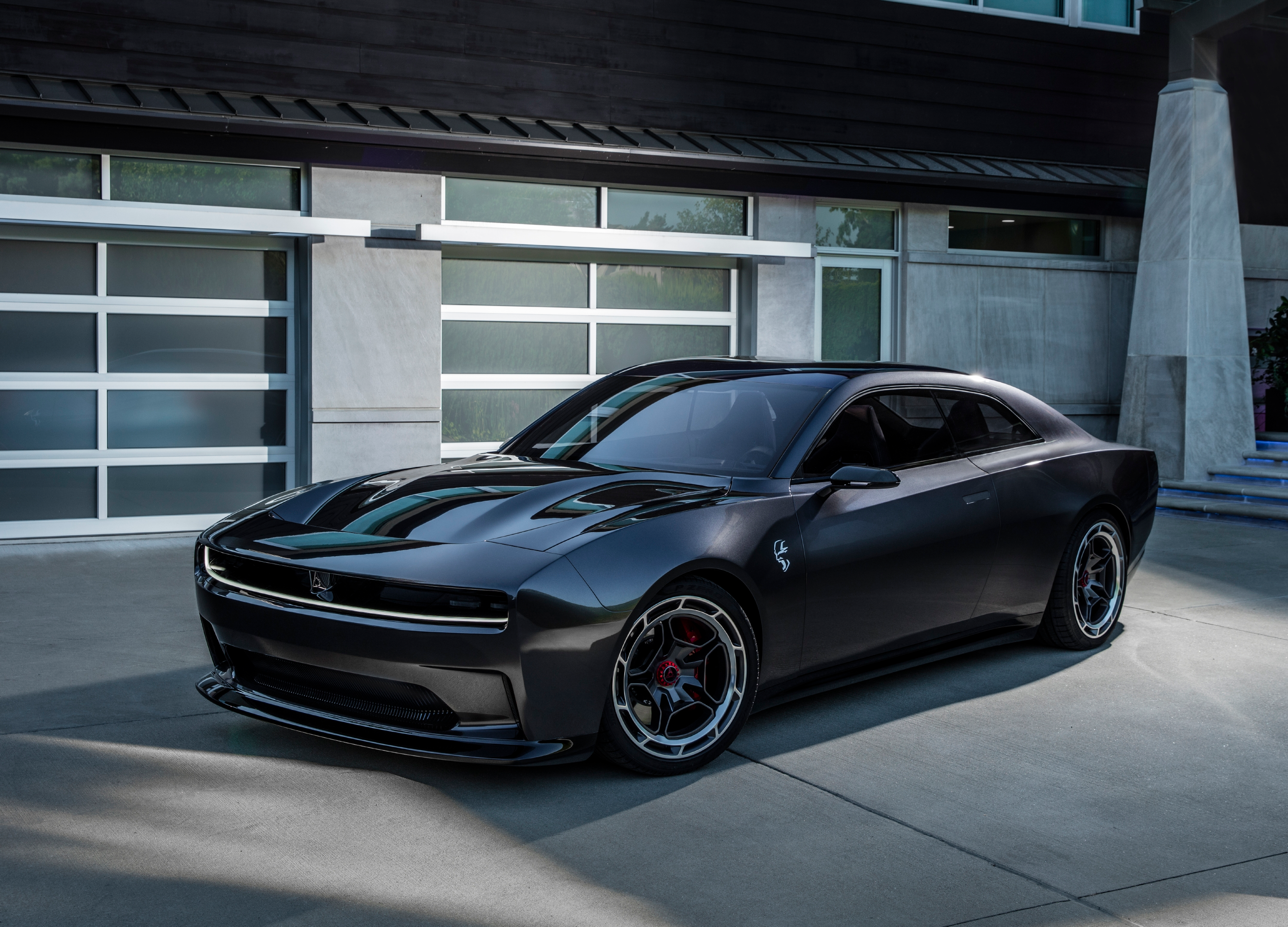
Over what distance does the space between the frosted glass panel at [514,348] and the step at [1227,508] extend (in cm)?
547

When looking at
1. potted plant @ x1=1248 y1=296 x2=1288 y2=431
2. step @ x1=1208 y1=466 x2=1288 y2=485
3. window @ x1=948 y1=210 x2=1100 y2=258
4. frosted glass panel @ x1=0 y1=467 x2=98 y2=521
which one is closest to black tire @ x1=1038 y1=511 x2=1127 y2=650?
step @ x1=1208 y1=466 x2=1288 y2=485

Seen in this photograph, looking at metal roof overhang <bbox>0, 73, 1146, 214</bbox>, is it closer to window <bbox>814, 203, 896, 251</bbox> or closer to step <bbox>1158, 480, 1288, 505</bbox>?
window <bbox>814, 203, 896, 251</bbox>

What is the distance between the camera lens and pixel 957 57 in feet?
44.1

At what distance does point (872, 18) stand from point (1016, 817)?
416 inches

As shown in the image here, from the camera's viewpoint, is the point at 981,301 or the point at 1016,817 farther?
the point at 981,301

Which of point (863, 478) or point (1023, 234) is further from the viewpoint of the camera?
point (1023, 234)

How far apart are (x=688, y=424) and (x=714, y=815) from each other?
185 cm

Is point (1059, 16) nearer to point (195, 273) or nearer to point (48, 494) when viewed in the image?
point (195, 273)

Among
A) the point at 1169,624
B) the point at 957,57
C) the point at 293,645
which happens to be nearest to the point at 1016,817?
the point at 293,645

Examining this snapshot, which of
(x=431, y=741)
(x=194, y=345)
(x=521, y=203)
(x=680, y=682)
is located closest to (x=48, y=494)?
(x=194, y=345)

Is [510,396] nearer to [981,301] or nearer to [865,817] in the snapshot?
[981,301]

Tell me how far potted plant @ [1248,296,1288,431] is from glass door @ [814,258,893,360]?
3940 mm

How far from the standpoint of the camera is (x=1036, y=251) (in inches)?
548

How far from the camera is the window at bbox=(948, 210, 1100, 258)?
1345 cm
